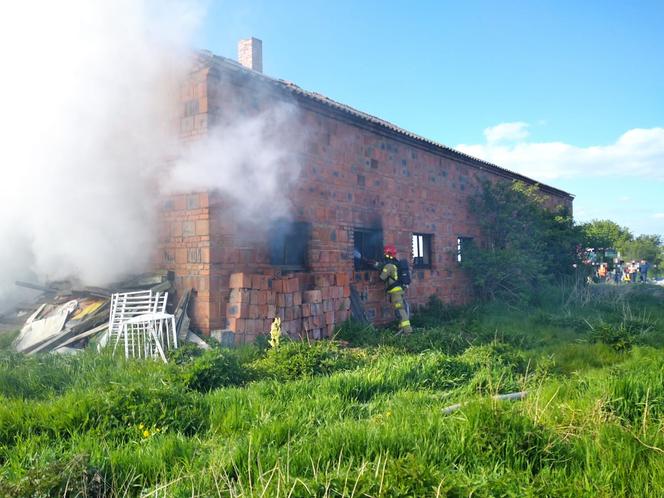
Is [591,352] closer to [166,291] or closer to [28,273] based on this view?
[166,291]

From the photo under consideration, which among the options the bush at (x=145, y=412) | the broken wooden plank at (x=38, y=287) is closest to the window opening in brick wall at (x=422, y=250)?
the broken wooden plank at (x=38, y=287)

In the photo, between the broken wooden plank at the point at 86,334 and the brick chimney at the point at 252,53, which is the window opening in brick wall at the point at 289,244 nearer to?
the broken wooden plank at the point at 86,334

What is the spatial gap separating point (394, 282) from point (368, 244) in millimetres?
1262

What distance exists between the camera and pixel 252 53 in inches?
520

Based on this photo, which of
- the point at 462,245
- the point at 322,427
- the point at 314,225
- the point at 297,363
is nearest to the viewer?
the point at 322,427

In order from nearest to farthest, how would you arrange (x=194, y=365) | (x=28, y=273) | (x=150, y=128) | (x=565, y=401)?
(x=565, y=401)
(x=194, y=365)
(x=150, y=128)
(x=28, y=273)

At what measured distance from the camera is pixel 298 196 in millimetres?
9000

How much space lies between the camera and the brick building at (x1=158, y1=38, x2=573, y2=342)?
7.63m

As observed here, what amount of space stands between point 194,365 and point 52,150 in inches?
214

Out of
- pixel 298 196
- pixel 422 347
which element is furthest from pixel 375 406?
pixel 298 196

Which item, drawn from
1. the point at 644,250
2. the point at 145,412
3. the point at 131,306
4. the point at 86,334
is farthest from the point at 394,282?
the point at 644,250

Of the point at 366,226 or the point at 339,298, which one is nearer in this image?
the point at 339,298

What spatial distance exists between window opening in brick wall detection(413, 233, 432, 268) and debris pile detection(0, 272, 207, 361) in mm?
6596

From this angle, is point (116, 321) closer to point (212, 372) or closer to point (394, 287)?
point (212, 372)
